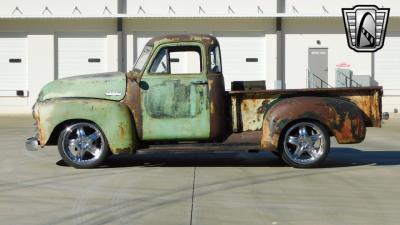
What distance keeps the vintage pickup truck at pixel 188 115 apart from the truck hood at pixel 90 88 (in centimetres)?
2

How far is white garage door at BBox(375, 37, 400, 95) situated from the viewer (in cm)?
2622

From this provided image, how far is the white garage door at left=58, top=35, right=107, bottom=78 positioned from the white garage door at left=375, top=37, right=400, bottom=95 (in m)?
11.0

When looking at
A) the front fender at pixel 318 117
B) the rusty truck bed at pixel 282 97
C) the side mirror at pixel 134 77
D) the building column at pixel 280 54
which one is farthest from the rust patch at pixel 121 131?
the building column at pixel 280 54

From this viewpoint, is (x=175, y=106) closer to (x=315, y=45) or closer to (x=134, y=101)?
(x=134, y=101)

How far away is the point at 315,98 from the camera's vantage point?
10008 mm

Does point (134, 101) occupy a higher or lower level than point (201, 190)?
higher

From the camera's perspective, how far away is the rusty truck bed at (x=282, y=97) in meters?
10.1

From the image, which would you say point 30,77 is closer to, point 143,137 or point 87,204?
point 143,137

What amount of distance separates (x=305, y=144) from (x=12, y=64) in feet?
61.8

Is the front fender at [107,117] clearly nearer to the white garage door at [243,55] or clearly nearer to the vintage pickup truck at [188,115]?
the vintage pickup truck at [188,115]

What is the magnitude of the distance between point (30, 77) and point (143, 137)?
1738cm

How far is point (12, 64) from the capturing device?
26312 mm

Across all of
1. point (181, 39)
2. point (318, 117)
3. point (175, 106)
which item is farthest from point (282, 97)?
point (181, 39)

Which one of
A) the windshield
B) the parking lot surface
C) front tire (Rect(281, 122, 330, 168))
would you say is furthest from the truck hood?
front tire (Rect(281, 122, 330, 168))
